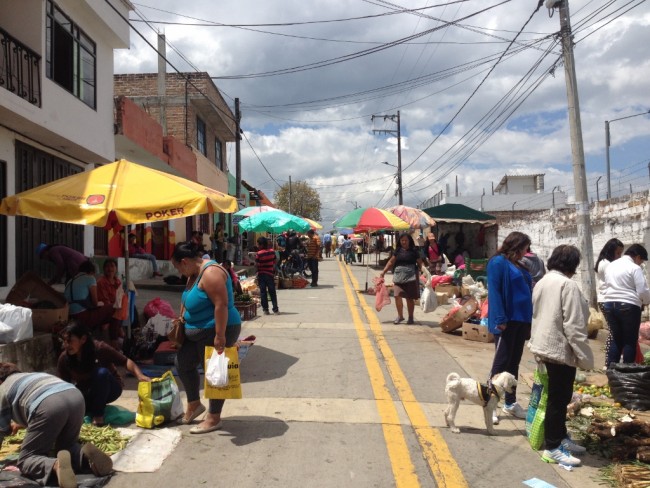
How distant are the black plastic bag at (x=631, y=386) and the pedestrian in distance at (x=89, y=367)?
4889 mm

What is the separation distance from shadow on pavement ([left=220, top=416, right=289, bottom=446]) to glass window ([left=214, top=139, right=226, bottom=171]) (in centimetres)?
2469

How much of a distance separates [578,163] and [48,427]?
10.1 meters

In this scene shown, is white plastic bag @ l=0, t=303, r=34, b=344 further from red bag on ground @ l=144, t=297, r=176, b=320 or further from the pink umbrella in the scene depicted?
the pink umbrella

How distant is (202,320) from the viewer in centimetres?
480

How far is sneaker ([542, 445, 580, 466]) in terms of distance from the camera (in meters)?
4.17

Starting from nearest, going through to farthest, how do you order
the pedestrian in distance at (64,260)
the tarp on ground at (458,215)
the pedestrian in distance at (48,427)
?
the pedestrian in distance at (48,427)
the pedestrian in distance at (64,260)
the tarp on ground at (458,215)

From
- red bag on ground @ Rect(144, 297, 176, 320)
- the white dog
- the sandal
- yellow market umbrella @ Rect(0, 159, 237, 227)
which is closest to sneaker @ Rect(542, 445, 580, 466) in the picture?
the white dog

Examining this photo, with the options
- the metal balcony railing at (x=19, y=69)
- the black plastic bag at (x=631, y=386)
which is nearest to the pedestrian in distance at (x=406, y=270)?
the black plastic bag at (x=631, y=386)

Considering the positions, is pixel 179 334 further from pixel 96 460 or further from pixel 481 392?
pixel 481 392

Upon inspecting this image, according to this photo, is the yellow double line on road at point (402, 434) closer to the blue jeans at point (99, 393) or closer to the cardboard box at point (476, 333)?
the cardboard box at point (476, 333)

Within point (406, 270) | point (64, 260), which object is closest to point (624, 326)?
point (406, 270)

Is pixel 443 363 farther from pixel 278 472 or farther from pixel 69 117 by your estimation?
pixel 69 117

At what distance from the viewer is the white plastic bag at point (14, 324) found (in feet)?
19.7

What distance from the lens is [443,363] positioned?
24.4ft
